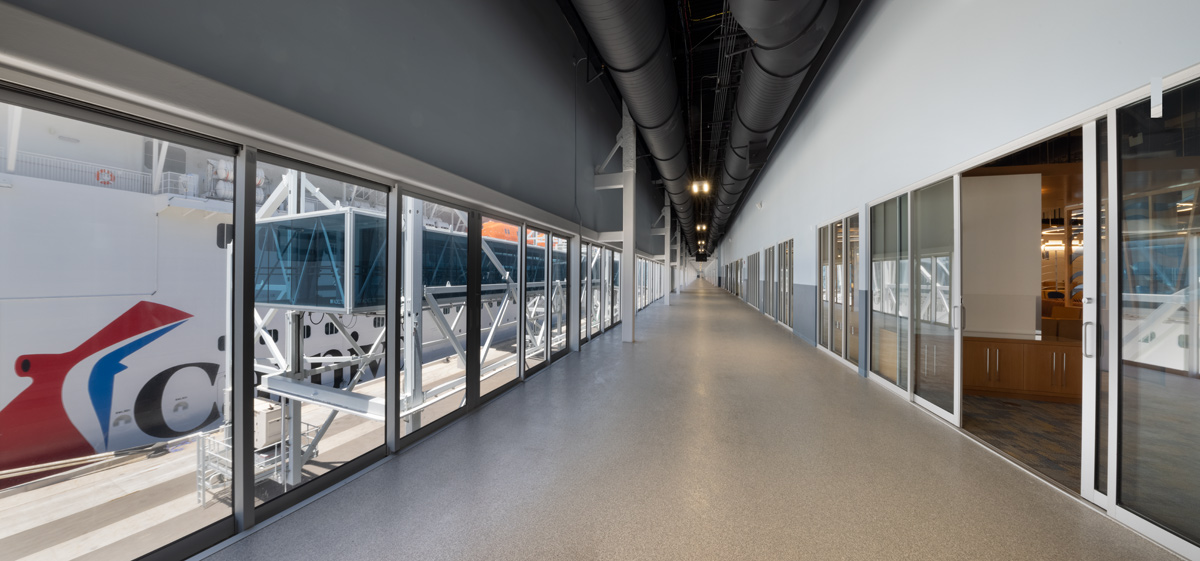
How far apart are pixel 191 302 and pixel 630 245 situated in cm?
569

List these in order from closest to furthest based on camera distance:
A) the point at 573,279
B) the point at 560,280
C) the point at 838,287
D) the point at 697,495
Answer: the point at 697,495, the point at 838,287, the point at 573,279, the point at 560,280

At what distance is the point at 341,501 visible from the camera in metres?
2.13

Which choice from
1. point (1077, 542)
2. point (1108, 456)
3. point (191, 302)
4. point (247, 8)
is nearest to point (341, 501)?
point (191, 302)

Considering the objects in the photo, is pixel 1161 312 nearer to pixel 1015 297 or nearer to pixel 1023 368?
pixel 1015 297

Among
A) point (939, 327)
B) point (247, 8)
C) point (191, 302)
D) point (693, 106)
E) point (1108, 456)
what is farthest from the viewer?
point (693, 106)

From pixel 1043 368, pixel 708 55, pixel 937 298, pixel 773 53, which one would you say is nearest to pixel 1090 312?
pixel 937 298

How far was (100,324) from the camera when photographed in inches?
101

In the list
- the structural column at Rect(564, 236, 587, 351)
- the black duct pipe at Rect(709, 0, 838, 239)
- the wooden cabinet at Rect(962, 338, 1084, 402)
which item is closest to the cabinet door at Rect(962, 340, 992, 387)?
the wooden cabinet at Rect(962, 338, 1084, 402)

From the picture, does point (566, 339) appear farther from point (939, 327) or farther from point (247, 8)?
point (247, 8)

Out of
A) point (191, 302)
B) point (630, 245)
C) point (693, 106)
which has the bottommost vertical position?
point (191, 302)

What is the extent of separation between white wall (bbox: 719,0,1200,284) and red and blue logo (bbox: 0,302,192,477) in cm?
616

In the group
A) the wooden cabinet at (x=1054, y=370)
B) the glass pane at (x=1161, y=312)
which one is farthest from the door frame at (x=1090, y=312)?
the wooden cabinet at (x=1054, y=370)

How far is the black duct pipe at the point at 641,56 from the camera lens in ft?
11.1

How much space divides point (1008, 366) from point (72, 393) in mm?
7989
